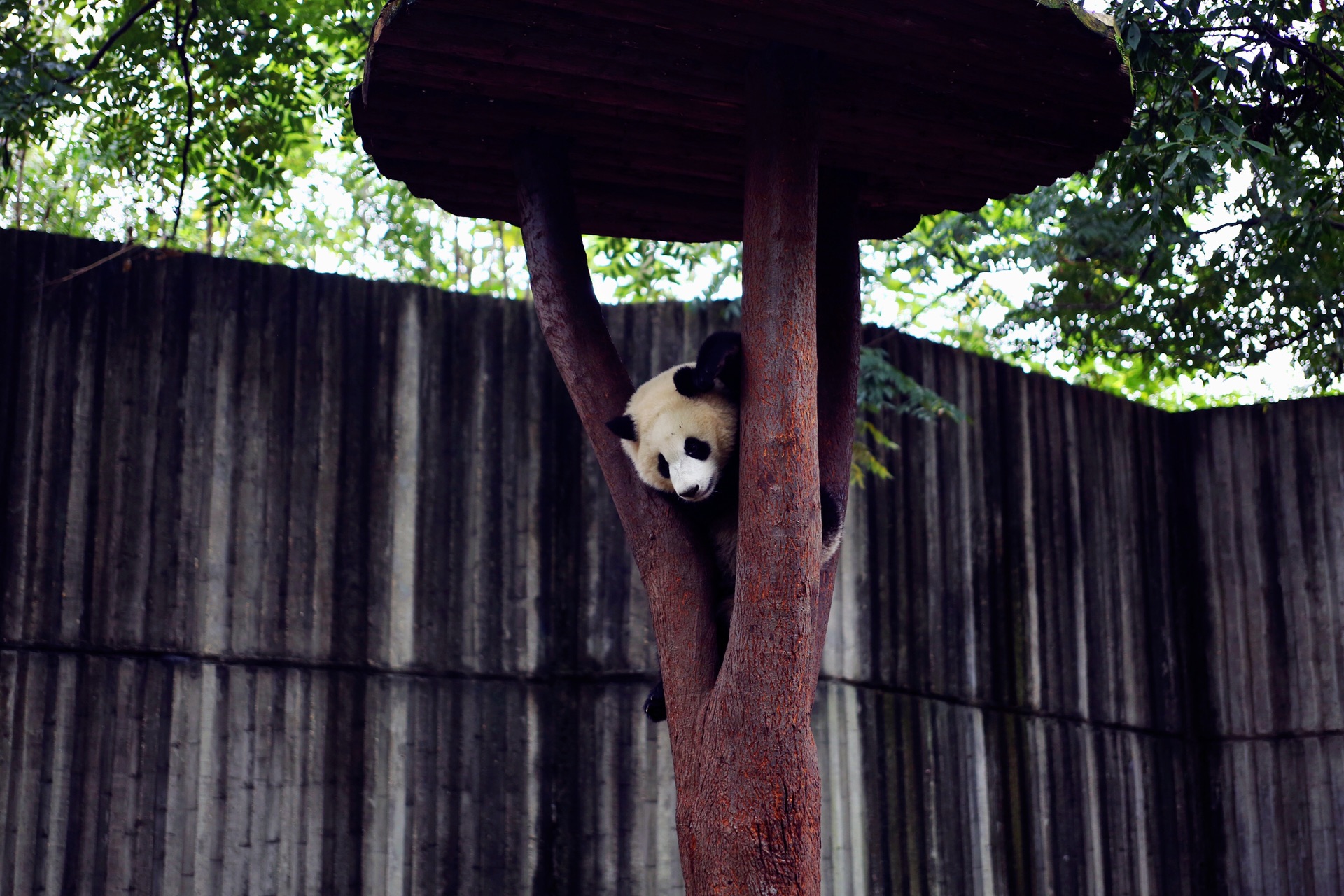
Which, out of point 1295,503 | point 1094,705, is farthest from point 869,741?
point 1295,503

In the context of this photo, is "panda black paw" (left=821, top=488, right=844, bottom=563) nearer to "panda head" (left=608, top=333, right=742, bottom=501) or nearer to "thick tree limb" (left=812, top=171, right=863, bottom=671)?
"thick tree limb" (left=812, top=171, right=863, bottom=671)

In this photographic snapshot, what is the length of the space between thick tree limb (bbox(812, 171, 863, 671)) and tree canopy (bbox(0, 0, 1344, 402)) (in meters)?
0.96

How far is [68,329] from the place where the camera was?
693 centimetres

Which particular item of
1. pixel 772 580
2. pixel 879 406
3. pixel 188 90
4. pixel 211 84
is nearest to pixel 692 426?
pixel 772 580

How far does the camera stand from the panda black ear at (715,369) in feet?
13.0

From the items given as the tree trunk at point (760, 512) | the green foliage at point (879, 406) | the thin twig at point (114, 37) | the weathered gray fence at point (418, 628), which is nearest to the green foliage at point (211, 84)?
the thin twig at point (114, 37)

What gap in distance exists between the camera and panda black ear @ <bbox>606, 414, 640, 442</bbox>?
3.84 meters

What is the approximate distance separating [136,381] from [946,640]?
4.84 m

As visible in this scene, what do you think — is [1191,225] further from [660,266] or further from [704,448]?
[704,448]

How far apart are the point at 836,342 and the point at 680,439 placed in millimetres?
534

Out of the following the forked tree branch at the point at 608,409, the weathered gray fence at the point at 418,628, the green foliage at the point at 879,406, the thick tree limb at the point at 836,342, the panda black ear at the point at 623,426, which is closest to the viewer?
the forked tree branch at the point at 608,409

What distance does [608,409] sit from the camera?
389 centimetres

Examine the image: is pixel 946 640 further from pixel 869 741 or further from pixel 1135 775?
pixel 1135 775

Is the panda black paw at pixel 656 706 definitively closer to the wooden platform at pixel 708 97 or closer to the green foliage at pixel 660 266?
the wooden platform at pixel 708 97
